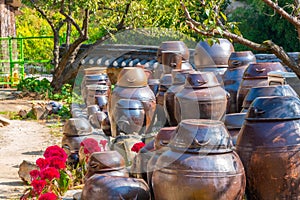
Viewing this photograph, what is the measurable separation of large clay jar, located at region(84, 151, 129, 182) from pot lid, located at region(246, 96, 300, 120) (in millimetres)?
938

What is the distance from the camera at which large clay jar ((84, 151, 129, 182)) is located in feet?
12.7

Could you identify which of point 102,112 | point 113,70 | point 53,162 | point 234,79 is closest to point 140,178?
point 53,162

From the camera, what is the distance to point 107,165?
389 cm

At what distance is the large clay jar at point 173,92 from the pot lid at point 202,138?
1676 mm

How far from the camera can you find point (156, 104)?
587 centimetres

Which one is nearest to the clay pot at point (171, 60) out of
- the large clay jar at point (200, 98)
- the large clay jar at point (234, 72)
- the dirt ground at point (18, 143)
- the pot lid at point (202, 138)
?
the large clay jar at point (234, 72)

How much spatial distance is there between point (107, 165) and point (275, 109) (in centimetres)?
115

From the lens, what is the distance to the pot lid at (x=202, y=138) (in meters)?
3.33

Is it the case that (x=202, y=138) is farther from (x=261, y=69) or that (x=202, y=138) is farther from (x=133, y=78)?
(x=133, y=78)

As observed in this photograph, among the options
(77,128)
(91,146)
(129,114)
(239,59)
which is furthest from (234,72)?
(77,128)

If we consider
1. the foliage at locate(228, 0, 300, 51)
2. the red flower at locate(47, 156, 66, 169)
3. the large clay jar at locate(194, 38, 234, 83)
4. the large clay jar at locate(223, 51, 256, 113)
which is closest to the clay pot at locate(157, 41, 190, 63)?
the large clay jar at locate(194, 38, 234, 83)

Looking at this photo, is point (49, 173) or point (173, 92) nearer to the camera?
point (49, 173)

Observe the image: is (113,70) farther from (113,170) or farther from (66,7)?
(113,170)

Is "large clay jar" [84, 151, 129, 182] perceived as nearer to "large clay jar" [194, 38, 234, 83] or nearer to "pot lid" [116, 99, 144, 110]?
"pot lid" [116, 99, 144, 110]
